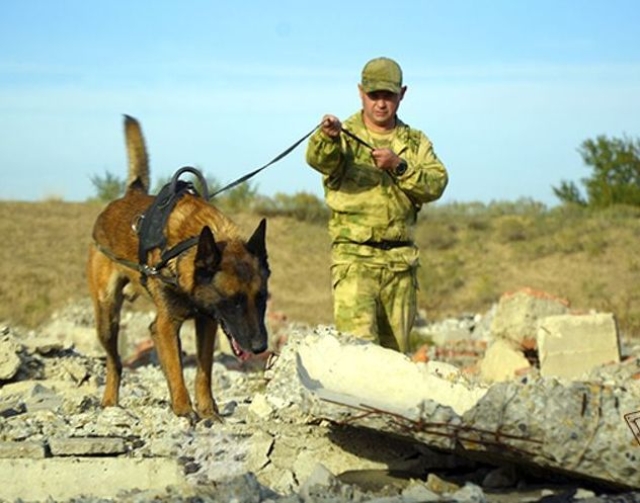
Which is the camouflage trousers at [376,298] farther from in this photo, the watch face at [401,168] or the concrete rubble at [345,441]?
the watch face at [401,168]

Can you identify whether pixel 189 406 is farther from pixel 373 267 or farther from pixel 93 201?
pixel 93 201

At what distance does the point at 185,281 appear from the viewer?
879 centimetres

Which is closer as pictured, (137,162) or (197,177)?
(197,177)

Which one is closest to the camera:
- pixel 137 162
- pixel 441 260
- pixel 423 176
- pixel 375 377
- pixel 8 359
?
pixel 375 377

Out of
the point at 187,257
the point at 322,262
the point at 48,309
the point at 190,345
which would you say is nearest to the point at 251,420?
the point at 187,257

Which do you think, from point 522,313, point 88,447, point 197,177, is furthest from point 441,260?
point 88,447

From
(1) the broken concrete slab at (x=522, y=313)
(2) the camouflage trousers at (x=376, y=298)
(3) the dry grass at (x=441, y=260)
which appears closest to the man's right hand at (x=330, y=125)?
(2) the camouflage trousers at (x=376, y=298)

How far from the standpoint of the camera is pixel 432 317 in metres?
31.2

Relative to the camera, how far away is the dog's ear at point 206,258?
843cm

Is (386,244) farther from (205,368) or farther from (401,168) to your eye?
(205,368)

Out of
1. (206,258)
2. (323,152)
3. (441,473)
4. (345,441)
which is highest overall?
(323,152)

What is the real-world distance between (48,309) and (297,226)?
1425cm

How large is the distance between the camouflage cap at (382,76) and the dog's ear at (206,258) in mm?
1542

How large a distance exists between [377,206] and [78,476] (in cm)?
268
